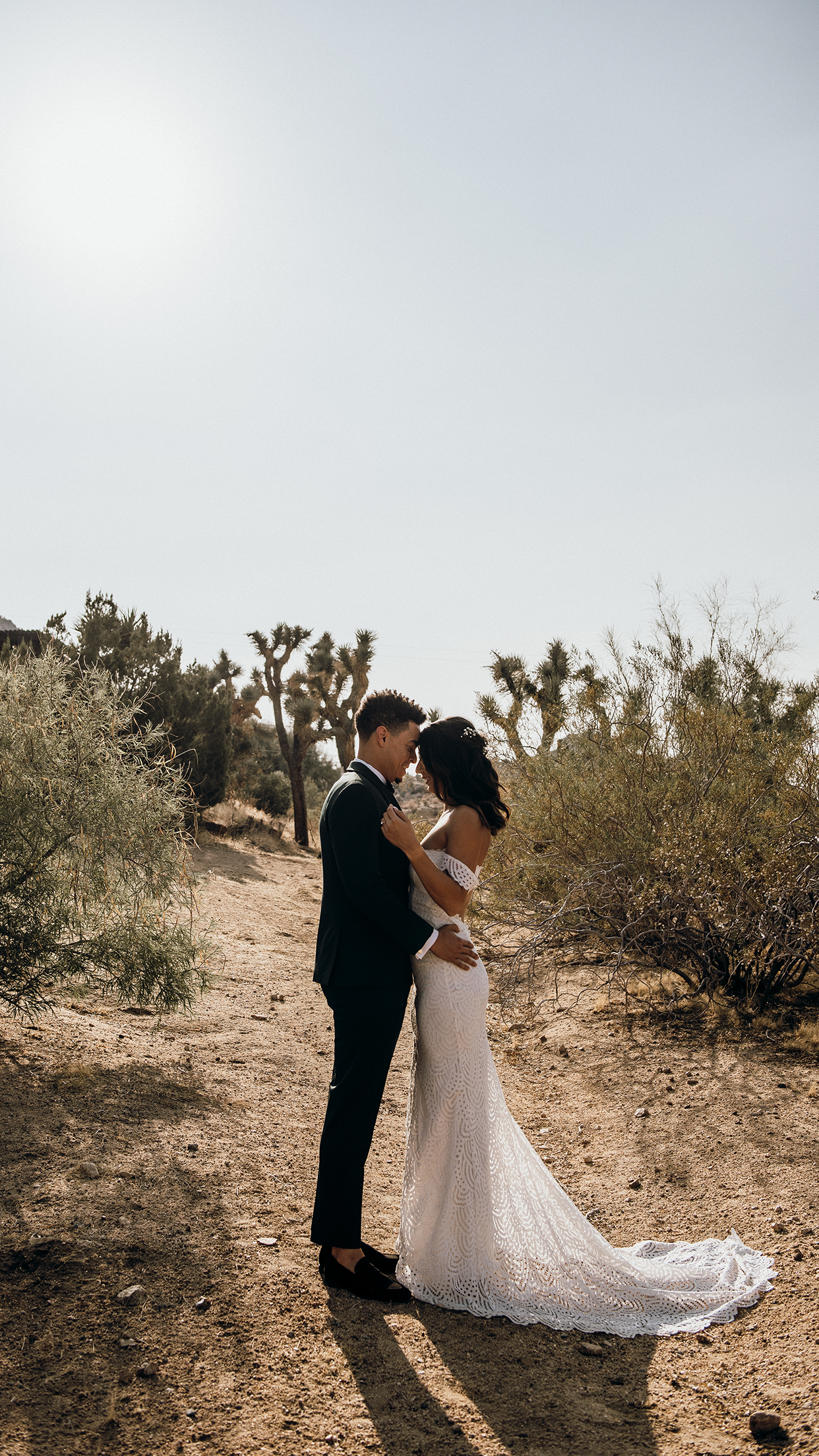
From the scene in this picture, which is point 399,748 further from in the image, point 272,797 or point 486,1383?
point 272,797

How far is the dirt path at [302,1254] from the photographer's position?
99.6 inches

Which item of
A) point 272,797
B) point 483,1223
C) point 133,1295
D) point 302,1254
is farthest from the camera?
point 272,797

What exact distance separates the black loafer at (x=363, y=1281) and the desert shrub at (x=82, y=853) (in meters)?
2.43

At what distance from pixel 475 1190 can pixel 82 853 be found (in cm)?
295

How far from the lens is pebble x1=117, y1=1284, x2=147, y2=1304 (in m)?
2.97

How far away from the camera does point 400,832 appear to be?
10.3ft

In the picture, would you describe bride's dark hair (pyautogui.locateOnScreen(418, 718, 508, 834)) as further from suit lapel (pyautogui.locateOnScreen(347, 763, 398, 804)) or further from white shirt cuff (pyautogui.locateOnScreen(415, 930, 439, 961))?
white shirt cuff (pyautogui.locateOnScreen(415, 930, 439, 961))

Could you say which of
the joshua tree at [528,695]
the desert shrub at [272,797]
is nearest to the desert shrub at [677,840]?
the joshua tree at [528,695]

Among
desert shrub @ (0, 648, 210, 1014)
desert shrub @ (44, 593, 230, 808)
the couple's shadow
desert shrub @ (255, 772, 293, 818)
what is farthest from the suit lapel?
desert shrub @ (255, 772, 293, 818)

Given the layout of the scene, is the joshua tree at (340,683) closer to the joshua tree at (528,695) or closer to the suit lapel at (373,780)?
the joshua tree at (528,695)

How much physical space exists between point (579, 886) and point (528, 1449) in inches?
187

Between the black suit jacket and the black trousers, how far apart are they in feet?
0.23

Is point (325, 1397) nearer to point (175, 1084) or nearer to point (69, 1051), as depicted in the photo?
point (175, 1084)

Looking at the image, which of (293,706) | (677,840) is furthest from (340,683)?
(677,840)
